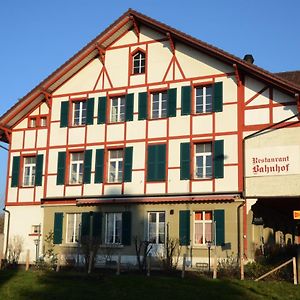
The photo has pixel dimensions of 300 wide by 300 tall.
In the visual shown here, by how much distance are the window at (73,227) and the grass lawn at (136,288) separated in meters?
A: 7.15

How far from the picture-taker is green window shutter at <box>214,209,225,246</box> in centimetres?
2378

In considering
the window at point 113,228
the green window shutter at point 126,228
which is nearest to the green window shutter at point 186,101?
the green window shutter at point 126,228

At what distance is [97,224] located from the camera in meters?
26.4

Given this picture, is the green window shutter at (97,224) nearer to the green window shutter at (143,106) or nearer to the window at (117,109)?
the window at (117,109)

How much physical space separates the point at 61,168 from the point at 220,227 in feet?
28.1

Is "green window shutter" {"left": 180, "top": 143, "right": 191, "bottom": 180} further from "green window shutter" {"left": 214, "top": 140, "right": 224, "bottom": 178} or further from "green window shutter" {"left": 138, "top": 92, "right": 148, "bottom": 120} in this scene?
"green window shutter" {"left": 138, "top": 92, "right": 148, "bottom": 120}

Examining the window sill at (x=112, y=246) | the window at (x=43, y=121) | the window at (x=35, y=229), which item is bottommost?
the window sill at (x=112, y=246)

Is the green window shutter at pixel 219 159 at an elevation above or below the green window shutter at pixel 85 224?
above

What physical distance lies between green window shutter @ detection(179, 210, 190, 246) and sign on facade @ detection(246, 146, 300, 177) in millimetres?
3188

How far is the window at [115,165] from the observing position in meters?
26.7

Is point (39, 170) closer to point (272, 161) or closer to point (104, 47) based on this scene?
point (104, 47)

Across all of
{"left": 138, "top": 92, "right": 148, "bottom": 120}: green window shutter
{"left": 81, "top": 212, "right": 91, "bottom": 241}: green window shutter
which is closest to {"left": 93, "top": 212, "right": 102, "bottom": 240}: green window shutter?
{"left": 81, "top": 212, "right": 91, "bottom": 241}: green window shutter

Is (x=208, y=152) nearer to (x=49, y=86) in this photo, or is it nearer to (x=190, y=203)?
(x=190, y=203)

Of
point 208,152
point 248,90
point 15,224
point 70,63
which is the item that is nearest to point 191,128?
point 208,152
